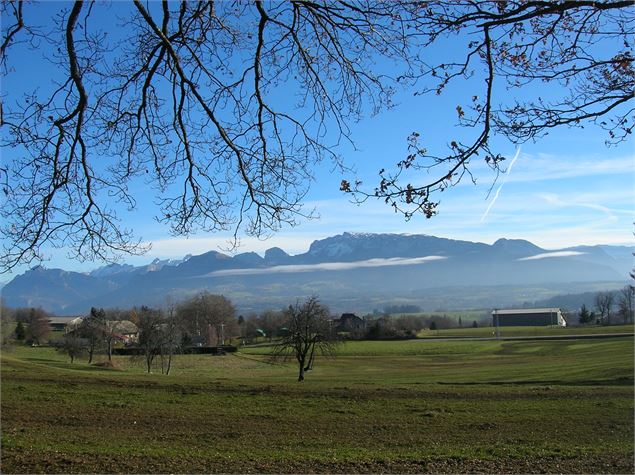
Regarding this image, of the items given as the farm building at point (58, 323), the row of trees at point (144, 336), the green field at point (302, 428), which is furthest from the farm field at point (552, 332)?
the farm building at point (58, 323)

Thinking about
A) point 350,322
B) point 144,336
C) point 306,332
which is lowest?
point 350,322

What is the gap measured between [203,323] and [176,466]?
3749 inches

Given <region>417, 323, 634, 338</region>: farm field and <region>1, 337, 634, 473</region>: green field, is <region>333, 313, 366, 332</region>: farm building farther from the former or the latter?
<region>1, 337, 634, 473</region>: green field

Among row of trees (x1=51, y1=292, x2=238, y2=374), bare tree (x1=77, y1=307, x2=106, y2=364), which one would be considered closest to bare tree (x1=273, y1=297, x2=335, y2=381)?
row of trees (x1=51, y1=292, x2=238, y2=374)

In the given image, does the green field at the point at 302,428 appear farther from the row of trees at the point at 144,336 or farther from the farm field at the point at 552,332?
the farm field at the point at 552,332

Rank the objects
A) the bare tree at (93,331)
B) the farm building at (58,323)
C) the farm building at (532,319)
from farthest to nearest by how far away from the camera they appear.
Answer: the farm building at (532,319)
the farm building at (58,323)
the bare tree at (93,331)

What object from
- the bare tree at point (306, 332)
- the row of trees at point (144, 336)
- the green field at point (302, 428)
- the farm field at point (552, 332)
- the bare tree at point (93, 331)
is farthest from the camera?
the farm field at point (552, 332)

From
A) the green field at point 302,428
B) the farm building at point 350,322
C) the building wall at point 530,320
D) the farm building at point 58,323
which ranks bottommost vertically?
the building wall at point 530,320

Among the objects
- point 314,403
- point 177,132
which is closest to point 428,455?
point 177,132

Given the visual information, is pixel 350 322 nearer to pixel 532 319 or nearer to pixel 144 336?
pixel 532 319

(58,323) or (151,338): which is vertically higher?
(151,338)

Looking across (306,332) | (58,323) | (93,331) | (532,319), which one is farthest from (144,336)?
(532,319)

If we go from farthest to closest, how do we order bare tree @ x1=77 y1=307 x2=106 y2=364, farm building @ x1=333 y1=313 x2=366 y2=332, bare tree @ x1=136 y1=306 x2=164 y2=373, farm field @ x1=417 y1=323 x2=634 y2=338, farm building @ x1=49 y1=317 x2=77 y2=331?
farm building @ x1=49 y1=317 x2=77 y2=331
farm building @ x1=333 y1=313 x2=366 y2=332
farm field @ x1=417 y1=323 x2=634 y2=338
bare tree @ x1=77 y1=307 x2=106 y2=364
bare tree @ x1=136 y1=306 x2=164 y2=373

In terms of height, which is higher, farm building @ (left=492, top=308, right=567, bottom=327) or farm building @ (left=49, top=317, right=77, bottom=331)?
farm building @ (left=49, top=317, right=77, bottom=331)
